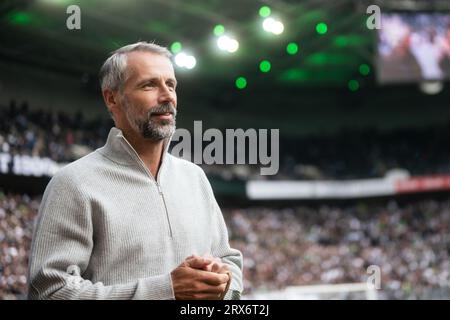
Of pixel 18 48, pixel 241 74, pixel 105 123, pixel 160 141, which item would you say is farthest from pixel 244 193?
pixel 160 141

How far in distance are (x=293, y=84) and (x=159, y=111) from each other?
52.8 ft

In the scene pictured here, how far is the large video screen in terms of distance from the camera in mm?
12055

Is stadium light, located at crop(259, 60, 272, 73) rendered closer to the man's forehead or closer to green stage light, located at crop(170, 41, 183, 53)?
green stage light, located at crop(170, 41, 183, 53)

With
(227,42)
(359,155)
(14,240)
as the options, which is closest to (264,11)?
(227,42)

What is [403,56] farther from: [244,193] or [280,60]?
[244,193]

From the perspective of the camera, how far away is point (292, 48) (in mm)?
13750

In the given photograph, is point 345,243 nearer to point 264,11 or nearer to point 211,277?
point 264,11

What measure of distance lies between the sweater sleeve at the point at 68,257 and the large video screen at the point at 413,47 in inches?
444

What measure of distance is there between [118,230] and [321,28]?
501 inches

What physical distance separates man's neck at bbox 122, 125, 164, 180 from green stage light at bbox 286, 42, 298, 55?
12381 mm

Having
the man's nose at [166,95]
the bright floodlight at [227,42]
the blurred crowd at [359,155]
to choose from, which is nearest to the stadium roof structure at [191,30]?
the bright floodlight at [227,42]

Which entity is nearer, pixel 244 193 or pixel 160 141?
pixel 160 141
